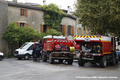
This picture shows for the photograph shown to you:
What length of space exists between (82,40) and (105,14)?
4.87m

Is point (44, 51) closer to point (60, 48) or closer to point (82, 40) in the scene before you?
point (60, 48)

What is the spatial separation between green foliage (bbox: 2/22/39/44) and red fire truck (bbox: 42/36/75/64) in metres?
10.5

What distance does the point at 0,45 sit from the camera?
32156 mm

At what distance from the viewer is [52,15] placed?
1476 inches

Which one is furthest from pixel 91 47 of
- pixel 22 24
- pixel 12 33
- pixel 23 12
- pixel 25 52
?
pixel 23 12

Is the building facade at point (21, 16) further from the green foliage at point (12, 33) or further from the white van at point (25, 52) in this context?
the white van at point (25, 52)

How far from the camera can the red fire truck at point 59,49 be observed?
19969 millimetres

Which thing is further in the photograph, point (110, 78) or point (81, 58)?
point (81, 58)

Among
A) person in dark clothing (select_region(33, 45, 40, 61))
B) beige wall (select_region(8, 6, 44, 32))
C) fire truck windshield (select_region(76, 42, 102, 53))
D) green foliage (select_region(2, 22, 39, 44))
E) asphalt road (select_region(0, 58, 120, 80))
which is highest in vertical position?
beige wall (select_region(8, 6, 44, 32))

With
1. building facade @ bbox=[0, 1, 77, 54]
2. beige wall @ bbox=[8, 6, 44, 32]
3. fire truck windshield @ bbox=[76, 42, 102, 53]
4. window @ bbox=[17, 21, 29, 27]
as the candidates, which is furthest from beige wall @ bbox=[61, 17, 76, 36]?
fire truck windshield @ bbox=[76, 42, 102, 53]

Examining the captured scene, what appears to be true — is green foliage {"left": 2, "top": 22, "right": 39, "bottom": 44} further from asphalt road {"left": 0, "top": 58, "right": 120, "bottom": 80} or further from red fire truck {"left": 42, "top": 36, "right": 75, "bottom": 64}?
asphalt road {"left": 0, "top": 58, "right": 120, "bottom": 80}

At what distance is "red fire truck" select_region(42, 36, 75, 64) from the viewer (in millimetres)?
19969

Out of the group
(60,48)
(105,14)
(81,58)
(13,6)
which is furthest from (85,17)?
(13,6)

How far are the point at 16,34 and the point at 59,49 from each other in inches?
493
